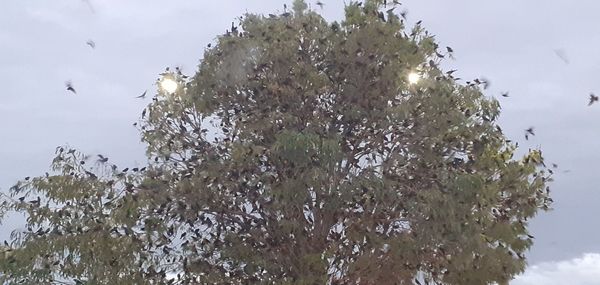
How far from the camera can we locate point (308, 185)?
1458 cm

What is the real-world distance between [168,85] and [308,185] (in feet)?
14.0

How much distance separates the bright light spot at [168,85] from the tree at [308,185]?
86cm

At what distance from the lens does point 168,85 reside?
1747 cm

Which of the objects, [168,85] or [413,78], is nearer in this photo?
[413,78]

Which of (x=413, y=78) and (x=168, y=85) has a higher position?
(x=168, y=85)

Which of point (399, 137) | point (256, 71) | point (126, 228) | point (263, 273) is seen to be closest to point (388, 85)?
point (399, 137)

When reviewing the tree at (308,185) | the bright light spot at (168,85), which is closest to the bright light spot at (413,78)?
the tree at (308,185)

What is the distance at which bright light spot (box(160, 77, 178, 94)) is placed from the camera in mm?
17312

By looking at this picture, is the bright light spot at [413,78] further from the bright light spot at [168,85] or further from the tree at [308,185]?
the bright light spot at [168,85]

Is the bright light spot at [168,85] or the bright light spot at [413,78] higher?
the bright light spot at [168,85]

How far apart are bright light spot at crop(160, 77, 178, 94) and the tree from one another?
2.83 ft

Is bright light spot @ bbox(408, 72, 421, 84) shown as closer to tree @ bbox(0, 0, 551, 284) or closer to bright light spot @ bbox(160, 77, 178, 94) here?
tree @ bbox(0, 0, 551, 284)

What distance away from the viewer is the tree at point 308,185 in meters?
15.0

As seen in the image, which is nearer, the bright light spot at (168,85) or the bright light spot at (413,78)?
the bright light spot at (413,78)
